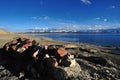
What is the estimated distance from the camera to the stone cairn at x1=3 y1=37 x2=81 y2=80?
10.3m

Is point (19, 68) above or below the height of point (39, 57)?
below

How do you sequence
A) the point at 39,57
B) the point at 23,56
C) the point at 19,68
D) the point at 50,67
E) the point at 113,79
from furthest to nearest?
the point at 23,56
the point at 19,68
the point at 39,57
the point at 50,67
the point at 113,79

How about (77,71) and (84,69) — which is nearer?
(77,71)

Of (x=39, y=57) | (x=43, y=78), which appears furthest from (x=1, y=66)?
(x=43, y=78)

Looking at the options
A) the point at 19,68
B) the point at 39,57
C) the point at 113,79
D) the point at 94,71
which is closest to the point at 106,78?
the point at 113,79

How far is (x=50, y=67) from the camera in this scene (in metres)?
10.8

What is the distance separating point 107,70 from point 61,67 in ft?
8.48

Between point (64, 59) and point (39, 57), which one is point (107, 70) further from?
point (39, 57)

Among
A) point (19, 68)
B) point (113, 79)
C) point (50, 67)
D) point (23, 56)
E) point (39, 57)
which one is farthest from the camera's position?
point (23, 56)

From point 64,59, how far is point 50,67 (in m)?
0.84

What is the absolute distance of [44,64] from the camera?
11.2m

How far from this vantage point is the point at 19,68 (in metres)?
13.0

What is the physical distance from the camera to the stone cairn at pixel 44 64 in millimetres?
10323

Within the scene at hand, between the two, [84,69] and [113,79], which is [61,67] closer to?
[84,69]
